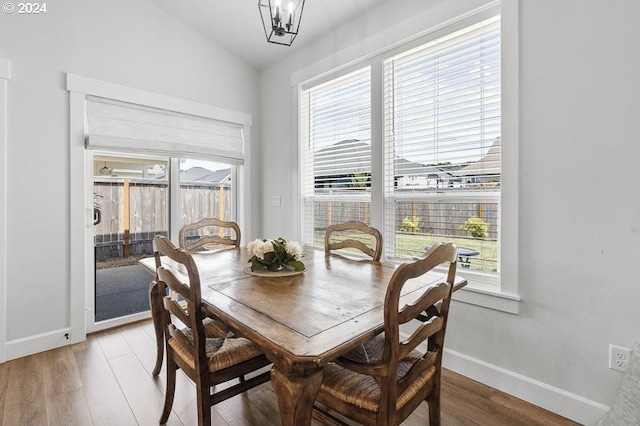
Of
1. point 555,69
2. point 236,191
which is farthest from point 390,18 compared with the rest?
point 236,191

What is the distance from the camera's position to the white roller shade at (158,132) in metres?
2.68

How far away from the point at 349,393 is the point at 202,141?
2.90m

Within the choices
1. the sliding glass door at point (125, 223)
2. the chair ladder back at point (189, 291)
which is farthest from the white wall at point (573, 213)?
the sliding glass door at point (125, 223)

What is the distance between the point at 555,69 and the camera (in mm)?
1726

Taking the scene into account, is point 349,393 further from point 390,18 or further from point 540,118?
point 390,18

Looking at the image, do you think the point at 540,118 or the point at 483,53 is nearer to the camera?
the point at 540,118

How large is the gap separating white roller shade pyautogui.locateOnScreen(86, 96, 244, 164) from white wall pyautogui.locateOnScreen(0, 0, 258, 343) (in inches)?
8.1

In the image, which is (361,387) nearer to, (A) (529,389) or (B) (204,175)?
Result: (A) (529,389)

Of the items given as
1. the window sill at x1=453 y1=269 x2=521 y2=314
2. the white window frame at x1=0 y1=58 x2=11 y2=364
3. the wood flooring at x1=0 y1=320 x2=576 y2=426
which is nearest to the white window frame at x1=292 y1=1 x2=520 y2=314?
the window sill at x1=453 y1=269 x2=521 y2=314

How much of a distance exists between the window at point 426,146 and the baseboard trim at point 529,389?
559 mm

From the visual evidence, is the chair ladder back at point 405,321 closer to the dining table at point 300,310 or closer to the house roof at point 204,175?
the dining table at point 300,310

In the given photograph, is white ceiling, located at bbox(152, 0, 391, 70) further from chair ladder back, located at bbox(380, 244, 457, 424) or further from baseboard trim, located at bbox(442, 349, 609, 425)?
baseboard trim, located at bbox(442, 349, 609, 425)

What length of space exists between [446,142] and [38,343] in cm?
343

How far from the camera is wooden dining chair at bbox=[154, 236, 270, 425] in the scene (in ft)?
4.20
